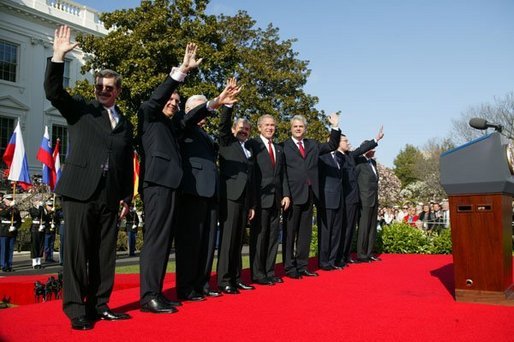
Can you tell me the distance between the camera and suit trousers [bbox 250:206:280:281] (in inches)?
228

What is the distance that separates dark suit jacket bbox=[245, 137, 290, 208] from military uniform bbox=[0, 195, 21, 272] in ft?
27.4

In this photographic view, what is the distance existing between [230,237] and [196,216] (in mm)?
709

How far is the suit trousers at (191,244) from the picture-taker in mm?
4680

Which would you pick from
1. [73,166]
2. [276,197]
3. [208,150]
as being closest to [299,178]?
[276,197]

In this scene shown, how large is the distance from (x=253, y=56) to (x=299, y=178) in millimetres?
21653

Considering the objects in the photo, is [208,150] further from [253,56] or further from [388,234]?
[253,56]

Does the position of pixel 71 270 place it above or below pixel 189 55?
below

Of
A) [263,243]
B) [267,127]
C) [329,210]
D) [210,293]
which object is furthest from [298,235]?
[210,293]

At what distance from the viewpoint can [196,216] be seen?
475cm

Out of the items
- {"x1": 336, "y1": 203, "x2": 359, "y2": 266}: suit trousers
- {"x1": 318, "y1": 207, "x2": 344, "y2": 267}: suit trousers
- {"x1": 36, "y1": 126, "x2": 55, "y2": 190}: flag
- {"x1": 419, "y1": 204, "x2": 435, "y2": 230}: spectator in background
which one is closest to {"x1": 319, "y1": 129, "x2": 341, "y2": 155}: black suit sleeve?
{"x1": 318, "y1": 207, "x2": 344, "y2": 267}: suit trousers

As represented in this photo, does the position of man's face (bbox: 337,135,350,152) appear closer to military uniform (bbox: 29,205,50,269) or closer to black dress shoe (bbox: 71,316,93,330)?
black dress shoe (bbox: 71,316,93,330)

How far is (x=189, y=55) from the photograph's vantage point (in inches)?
165

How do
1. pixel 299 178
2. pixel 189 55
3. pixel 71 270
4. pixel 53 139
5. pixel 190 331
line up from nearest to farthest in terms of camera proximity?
pixel 190 331
pixel 71 270
pixel 189 55
pixel 299 178
pixel 53 139

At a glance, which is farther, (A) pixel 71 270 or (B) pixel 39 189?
(B) pixel 39 189
